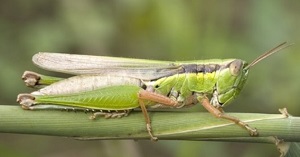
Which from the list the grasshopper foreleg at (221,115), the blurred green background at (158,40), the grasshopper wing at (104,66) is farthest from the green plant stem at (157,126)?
the blurred green background at (158,40)

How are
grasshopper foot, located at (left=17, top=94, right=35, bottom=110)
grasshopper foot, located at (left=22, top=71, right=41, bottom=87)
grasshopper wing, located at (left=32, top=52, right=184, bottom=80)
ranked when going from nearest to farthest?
grasshopper foot, located at (left=17, top=94, right=35, bottom=110) → grasshopper foot, located at (left=22, top=71, right=41, bottom=87) → grasshopper wing, located at (left=32, top=52, right=184, bottom=80)

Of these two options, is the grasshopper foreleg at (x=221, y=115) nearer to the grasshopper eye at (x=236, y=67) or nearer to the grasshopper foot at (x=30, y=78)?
the grasshopper eye at (x=236, y=67)

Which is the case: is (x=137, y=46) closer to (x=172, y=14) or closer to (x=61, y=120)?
(x=172, y=14)

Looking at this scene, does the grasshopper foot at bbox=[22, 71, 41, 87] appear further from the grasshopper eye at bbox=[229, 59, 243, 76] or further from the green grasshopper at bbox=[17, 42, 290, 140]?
the grasshopper eye at bbox=[229, 59, 243, 76]

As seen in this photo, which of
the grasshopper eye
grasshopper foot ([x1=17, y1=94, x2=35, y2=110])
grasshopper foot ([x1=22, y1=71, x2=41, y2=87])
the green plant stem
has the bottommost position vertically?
the green plant stem

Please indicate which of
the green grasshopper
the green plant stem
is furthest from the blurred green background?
the green plant stem

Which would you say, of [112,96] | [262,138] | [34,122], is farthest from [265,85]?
[34,122]
